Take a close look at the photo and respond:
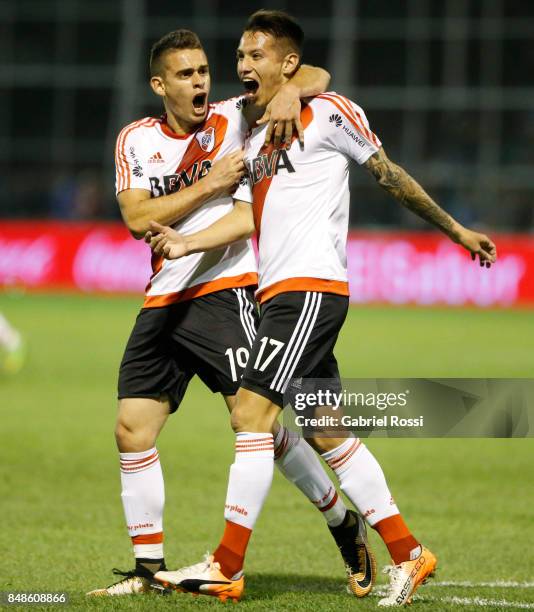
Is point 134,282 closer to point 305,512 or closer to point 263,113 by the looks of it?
point 305,512

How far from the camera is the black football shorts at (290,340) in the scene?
18.1 ft

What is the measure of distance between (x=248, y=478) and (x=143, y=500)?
0.82m

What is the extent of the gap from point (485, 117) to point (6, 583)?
27901 millimetres

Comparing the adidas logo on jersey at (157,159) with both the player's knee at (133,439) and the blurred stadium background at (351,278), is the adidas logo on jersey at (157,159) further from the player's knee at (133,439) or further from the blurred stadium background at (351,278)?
the blurred stadium background at (351,278)

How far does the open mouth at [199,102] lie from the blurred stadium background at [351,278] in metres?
2.37

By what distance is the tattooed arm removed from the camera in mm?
5629

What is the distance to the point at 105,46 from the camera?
34656mm

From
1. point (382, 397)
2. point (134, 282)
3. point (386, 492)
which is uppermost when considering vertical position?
point (382, 397)

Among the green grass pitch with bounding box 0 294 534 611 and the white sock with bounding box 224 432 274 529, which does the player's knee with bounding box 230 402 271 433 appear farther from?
the green grass pitch with bounding box 0 294 534 611

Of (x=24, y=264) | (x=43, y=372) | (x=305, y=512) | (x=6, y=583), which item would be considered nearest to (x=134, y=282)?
(x=24, y=264)

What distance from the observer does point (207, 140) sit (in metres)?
6.26

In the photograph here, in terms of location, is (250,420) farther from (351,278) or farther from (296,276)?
(351,278)

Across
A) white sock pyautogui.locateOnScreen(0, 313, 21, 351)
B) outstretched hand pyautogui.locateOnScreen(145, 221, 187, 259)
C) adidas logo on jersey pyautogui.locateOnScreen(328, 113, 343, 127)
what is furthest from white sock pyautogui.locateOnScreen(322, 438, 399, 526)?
white sock pyautogui.locateOnScreen(0, 313, 21, 351)
